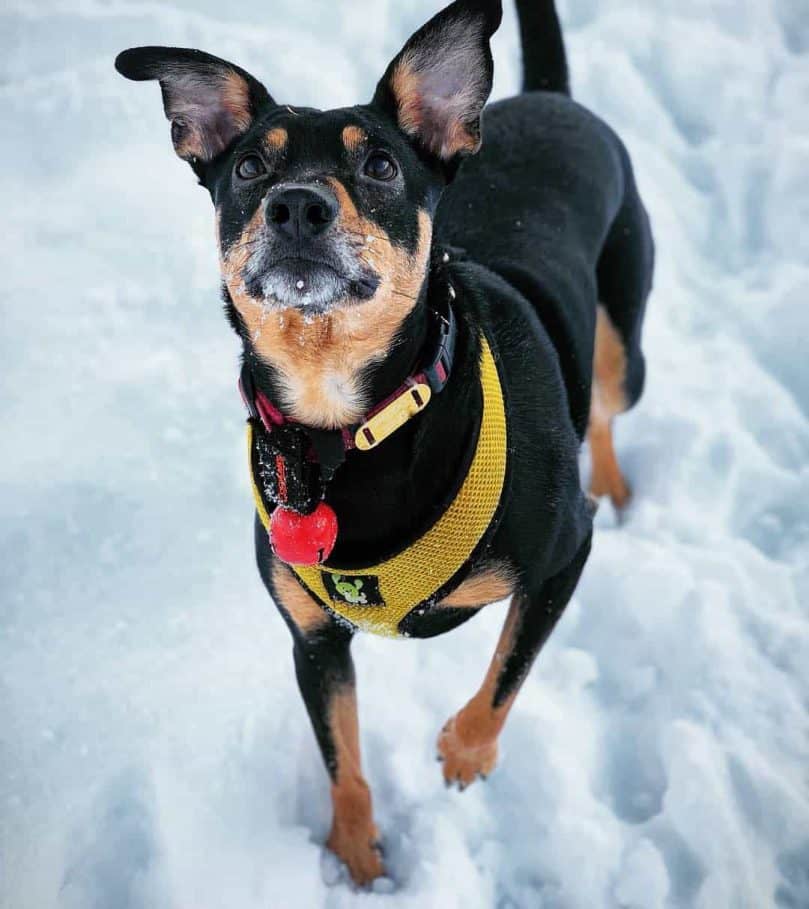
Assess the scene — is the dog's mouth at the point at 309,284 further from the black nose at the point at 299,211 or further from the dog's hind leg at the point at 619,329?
the dog's hind leg at the point at 619,329

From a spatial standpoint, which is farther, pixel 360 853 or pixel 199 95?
pixel 360 853

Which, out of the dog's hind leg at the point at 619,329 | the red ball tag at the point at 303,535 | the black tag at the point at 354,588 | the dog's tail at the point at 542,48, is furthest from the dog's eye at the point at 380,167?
the dog's tail at the point at 542,48

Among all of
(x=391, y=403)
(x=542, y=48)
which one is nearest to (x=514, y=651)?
(x=391, y=403)

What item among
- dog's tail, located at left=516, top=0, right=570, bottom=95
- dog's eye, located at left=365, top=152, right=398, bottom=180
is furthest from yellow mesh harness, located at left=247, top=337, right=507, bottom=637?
dog's tail, located at left=516, top=0, right=570, bottom=95

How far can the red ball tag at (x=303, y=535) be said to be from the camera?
5.98ft

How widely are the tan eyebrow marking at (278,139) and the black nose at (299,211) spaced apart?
26 centimetres

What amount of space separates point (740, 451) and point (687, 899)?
74.1 inches

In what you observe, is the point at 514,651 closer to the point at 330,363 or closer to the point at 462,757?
the point at 462,757

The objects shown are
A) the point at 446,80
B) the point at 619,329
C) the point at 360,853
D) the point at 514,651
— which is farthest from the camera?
the point at 619,329

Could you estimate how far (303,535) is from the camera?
182 centimetres

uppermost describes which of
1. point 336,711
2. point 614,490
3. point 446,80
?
point 446,80

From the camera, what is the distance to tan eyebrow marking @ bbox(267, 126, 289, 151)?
6.24 ft

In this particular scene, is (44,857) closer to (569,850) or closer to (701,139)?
(569,850)

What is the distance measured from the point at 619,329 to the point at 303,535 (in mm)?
1929
